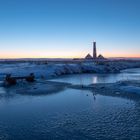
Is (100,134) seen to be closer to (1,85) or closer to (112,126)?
(112,126)

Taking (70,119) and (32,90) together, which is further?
(32,90)

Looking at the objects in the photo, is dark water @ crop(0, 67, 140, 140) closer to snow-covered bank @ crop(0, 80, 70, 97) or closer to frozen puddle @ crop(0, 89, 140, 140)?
frozen puddle @ crop(0, 89, 140, 140)

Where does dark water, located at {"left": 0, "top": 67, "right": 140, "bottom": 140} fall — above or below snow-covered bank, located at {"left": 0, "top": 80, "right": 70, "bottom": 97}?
below

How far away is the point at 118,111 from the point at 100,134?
4.48 metres

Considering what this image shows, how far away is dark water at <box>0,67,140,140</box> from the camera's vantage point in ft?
34.4

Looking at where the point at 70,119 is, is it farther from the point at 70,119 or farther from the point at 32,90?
the point at 32,90

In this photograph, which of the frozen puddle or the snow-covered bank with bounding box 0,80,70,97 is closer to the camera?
the frozen puddle

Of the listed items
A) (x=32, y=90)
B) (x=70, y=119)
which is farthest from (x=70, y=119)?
(x=32, y=90)

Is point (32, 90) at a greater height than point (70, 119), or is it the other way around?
point (32, 90)

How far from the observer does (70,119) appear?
12.9m

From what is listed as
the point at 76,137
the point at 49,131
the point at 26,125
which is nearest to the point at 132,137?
the point at 76,137

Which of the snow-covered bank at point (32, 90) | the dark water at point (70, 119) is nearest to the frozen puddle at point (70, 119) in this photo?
the dark water at point (70, 119)

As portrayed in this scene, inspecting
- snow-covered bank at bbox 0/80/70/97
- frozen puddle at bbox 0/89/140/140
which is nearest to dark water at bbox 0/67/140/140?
frozen puddle at bbox 0/89/140/140

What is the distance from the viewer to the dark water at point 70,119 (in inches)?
413
